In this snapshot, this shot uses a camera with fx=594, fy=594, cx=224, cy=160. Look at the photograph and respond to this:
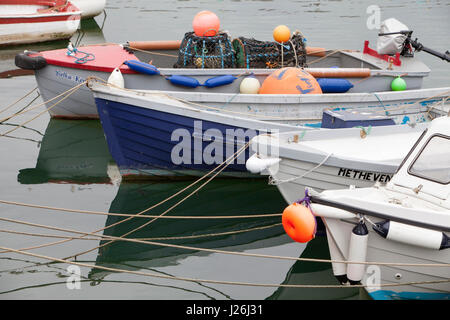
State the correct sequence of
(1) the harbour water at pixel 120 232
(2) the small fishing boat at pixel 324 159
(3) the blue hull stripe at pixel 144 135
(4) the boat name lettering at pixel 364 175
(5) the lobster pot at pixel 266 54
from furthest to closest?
(5) the lobster pot at pixel 266 54 → (3) the blue hull stripe at pixel 144 135 → (4) the boat name lettering at pixel 364 175 → (2) the small fishing boat at pixel 324 159 → (1) the harbour water at pixel 120 232

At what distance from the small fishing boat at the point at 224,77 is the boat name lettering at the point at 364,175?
2586 millimetres

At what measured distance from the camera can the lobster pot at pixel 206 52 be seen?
399 inches

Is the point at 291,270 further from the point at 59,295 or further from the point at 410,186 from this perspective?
the point at 59,295

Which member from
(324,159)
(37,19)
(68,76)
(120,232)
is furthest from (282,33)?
(37,19)

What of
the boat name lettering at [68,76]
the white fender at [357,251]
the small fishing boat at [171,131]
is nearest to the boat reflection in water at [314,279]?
the white fender at [357,251]

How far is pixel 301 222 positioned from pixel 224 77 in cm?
476

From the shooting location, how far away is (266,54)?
1045 cm

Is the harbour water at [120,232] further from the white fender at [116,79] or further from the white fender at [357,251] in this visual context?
the white fender at [116,79]

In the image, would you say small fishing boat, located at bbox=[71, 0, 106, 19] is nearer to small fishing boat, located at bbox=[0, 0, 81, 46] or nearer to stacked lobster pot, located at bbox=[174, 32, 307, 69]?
small fishing boat, located at bbox=[0, 0, 81, 46]

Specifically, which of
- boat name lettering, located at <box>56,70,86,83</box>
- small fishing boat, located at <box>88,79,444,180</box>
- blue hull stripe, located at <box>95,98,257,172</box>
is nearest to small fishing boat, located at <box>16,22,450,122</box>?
boat name lettering, located at <box>56,70,86,83</box>

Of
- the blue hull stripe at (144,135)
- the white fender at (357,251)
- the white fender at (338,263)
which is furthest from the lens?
the blue hull stripe at (144,135)

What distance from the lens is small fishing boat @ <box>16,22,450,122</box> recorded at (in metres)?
9.47

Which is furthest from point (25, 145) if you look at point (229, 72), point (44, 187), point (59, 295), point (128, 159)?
point (59, 295)
